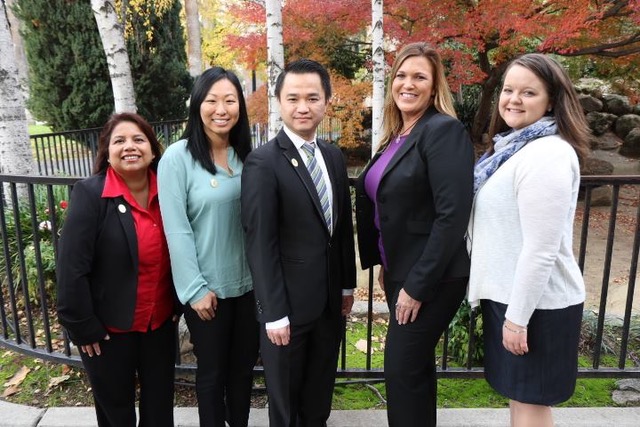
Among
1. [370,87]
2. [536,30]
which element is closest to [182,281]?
[536,30]

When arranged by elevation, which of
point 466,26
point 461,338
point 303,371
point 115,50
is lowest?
point 461,338

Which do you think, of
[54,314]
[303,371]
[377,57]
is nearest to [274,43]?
[377,57]

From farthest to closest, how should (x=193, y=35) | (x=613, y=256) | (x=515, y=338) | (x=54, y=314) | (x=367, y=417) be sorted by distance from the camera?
1. (x=193, y=35)
2. (x=613, y=256)
3. (x=54, y=314)
4. (x=367, y=417)
5. (x=515, y=338)

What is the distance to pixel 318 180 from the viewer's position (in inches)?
88.6

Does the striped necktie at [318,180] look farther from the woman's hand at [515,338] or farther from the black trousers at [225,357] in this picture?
the woman's hand at [515,338]

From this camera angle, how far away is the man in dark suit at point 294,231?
2.13 m

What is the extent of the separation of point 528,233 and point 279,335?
3.65ft

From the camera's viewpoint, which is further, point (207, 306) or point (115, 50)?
point (115, 50)

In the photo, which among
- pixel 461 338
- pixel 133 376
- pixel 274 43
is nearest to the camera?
pixel 133 376

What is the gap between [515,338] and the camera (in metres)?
1.97

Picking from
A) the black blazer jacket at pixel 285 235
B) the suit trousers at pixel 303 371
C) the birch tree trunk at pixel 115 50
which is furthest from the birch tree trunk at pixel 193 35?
the suit trousers at pixel 303 371

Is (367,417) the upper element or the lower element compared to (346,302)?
lower

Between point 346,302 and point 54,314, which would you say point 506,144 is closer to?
→ point 346,302

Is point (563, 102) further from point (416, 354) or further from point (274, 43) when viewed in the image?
point (274, 43)
